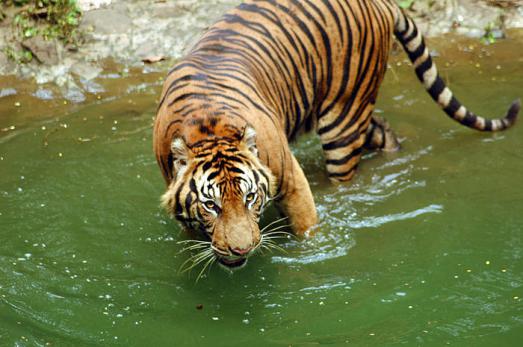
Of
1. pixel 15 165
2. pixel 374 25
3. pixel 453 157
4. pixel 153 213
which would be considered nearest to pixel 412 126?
pixel 453 157

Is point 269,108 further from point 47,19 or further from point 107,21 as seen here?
point 47,19

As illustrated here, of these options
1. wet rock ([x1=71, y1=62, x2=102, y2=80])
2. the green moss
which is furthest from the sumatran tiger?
the green moss

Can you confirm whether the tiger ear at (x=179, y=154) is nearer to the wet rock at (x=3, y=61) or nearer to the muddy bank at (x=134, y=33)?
the muddy bank at (x=134, y=33)

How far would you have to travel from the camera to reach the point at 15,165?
548 centimetres

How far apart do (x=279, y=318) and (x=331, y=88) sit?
5.16ft

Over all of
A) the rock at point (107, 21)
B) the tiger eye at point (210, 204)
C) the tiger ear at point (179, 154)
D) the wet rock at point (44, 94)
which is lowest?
the tiger eye at point (210, 204)

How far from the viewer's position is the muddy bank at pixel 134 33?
264 inches

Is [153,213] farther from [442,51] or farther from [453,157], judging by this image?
[442,51]

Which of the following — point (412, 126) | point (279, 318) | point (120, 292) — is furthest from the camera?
point (412, 126)

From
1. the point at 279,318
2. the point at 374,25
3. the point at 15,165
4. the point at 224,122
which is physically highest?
the point at 374,25

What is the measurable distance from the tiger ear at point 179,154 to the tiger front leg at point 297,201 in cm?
64

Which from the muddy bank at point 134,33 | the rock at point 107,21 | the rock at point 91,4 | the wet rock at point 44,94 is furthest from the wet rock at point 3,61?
the rock at point 91,4

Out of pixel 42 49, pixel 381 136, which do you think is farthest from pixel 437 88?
pixel 42 49

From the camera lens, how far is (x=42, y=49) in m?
6.80
